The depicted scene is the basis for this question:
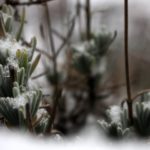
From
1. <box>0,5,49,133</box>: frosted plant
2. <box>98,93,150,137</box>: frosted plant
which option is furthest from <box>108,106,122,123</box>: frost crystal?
<box>0,5,49,133</box>: frosted plant

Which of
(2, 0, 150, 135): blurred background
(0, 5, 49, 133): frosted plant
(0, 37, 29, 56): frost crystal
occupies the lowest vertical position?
(2, 0, 150, 135): blurred background

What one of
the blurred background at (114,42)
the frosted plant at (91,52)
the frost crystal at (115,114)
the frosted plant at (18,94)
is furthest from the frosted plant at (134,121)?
the frosted plant at (91,52)

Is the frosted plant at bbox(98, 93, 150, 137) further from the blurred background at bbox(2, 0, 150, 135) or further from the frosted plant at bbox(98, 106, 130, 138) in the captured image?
the blurred background at bbox(2, 0, 150, 135)

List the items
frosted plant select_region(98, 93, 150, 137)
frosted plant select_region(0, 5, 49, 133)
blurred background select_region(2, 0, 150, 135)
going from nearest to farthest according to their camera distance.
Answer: frosted plant select_region(0, 5, 49, 133)
frosted plant select_region(98, 93, 150, 137)
blurred background select_region(2, 0, 150, 135)

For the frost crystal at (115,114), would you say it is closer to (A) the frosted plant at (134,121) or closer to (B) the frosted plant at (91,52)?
(A) the frosted plant at (134,121)

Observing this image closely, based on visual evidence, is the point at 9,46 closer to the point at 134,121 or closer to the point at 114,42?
the point at 134,121

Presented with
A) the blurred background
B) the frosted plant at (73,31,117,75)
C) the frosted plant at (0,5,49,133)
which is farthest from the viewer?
the blurred background

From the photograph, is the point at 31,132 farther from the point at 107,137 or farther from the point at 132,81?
the point at 132,81

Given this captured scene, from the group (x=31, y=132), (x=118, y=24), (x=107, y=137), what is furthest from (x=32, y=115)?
Result: (x=118, y=24)
